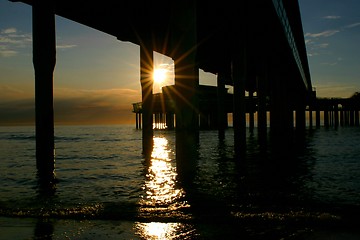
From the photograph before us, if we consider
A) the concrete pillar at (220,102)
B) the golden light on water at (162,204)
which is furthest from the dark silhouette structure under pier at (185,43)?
the golden light on water at (162,204)

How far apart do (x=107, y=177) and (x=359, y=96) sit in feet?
271

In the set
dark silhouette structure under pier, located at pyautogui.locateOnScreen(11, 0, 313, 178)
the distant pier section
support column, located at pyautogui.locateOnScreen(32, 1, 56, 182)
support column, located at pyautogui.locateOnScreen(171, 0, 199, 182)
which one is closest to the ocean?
support column, located at pyautogui.locateOnScreen(171, 0, 199, 182)

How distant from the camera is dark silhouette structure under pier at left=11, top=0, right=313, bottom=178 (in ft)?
38.1

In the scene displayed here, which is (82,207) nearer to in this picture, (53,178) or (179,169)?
(179,169)

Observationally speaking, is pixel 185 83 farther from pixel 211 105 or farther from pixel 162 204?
pixel 211 105

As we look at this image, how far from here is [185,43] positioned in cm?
1148

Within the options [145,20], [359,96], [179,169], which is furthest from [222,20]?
[359,96]

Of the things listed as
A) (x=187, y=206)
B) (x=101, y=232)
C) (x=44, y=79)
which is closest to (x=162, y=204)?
(x=187, y=206)

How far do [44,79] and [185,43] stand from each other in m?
5.10

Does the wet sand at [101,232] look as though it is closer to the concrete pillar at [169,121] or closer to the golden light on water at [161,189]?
the golden light on water at [161,189]

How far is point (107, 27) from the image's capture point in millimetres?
20391

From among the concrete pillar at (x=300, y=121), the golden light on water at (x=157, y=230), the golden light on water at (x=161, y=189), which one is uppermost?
the concrete pillar at (x=300, y=121)

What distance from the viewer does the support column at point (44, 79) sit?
12.6 meters

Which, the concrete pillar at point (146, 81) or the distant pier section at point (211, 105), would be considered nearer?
the concrete pillar at point (146, 81)
